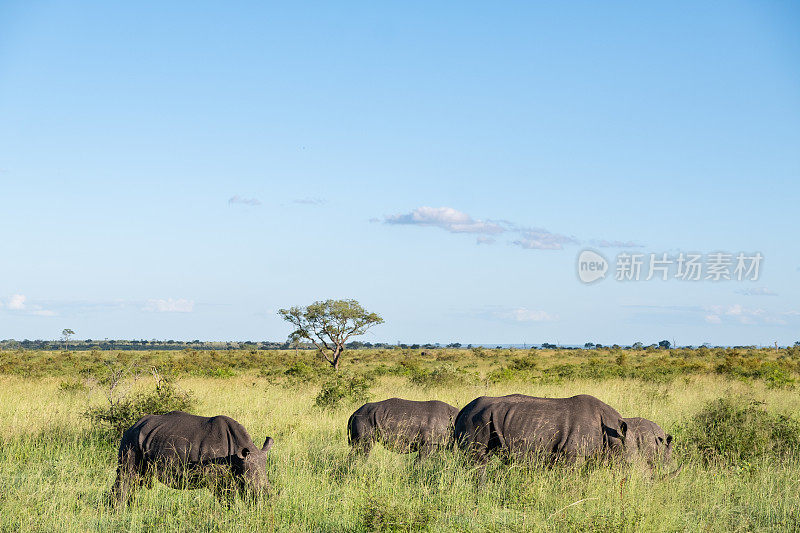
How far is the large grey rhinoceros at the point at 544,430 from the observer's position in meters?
8.83

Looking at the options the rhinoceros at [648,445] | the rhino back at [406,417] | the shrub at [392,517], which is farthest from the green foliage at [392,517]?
the rhinoceros at [648,445]

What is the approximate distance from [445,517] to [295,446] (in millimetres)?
4642

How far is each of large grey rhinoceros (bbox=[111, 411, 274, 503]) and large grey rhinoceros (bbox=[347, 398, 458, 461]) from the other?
106 inches

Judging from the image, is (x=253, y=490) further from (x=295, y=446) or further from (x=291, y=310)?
(x=291, y=310)

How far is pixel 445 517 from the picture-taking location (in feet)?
24.5

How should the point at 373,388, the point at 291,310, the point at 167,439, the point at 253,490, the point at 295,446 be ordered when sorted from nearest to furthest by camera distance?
the point at 253,490 < the point at 167,439 < the point at 295,446 < the point at 373,388 < the point at 291,310

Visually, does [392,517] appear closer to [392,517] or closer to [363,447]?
[392,517]

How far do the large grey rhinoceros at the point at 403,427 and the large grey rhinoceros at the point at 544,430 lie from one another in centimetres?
96

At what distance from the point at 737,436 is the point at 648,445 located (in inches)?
135

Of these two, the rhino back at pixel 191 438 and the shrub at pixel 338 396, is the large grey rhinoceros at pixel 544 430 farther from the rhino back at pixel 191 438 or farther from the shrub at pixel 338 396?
the shrub at pixel 338 396

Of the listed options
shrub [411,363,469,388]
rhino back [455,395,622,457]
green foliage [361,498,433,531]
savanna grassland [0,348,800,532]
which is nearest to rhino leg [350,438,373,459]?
savanna grassland [0,348,800,532]

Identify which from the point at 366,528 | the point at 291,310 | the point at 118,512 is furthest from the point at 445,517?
the point at 291,310

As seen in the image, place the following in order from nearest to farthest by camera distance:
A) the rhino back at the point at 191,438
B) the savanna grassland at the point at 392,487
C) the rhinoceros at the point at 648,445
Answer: the savanna grassland at the point at 392,487 → the rhino back at the point at 191,438 → the rhinoceros at the point at 648,445

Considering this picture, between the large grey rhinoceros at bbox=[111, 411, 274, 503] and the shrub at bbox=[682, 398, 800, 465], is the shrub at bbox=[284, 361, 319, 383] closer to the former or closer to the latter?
the shrub at bbox=[682, 398, 800, 465]
